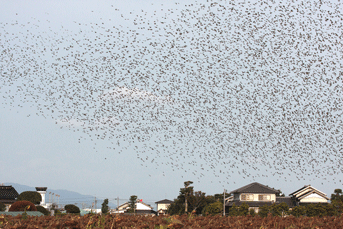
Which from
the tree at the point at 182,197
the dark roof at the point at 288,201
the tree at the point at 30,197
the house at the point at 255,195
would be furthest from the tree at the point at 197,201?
the tree at the point at 30,197

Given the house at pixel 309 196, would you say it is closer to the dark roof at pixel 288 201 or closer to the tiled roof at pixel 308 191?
the tiled roof at pixel 308 191

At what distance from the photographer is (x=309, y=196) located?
73.7m

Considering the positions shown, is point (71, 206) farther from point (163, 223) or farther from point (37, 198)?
point (163, 223)

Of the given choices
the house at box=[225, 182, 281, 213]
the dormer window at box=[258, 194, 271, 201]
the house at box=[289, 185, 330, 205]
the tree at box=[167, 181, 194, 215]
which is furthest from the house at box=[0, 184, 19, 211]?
the house at box=[289, 185, 330, 205]

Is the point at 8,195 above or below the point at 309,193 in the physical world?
below

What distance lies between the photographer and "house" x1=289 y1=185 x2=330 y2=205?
7338cm

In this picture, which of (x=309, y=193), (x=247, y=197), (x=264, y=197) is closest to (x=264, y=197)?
(x=264, y=197)

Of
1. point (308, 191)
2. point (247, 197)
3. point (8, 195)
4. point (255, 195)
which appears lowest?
point (8, 195)

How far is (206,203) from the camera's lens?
253 feet

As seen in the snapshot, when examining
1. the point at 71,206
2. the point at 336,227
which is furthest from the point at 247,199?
the point at 336,227

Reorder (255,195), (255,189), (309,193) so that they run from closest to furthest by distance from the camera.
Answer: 1. (309,193)
2. (255,195)
3. (255,189)

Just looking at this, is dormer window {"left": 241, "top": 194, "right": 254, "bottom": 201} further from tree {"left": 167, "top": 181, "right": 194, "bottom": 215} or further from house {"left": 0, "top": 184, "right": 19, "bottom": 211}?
house {"left": 0, "top": 184, "right": 19, "bottom": 211}

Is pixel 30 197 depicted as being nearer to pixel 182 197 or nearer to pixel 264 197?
pixel 182 197

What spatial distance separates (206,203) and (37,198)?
32155mm
